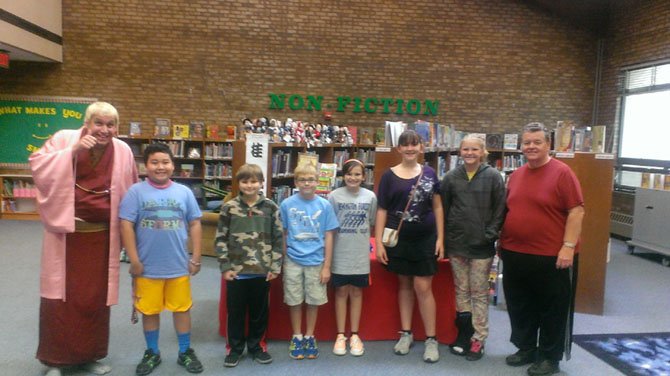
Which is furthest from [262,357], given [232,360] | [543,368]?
[543,368]

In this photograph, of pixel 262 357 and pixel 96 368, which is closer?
pixel 96 368

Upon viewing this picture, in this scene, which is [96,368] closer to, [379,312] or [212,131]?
[379,312]

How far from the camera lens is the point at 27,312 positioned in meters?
3.94

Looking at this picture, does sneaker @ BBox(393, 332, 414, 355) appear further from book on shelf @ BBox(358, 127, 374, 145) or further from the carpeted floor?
book on shelf @ BBox(358, 127, 374, 145)

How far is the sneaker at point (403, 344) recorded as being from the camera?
324 cm

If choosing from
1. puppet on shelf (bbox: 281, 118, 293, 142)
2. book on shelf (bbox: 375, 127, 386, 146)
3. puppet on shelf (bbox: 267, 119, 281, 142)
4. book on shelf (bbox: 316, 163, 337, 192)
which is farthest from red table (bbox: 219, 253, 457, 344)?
book on shelf (bbox: 375, 127, 386, 146)

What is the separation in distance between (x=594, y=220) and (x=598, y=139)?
0.79 meters

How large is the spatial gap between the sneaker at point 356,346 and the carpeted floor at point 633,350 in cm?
168

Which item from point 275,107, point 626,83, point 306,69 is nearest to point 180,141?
point 275,107

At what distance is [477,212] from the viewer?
298 cm

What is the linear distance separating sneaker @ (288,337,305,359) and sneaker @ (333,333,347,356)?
0.23 metres

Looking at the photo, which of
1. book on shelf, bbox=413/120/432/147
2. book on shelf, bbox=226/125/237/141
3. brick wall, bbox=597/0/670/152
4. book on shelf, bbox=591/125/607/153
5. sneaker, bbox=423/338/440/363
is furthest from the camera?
book on shelf, bbox=226/125/237/141

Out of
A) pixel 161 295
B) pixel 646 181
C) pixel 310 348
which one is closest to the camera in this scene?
pixel 161 295

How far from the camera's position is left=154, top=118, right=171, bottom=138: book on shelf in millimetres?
8805
